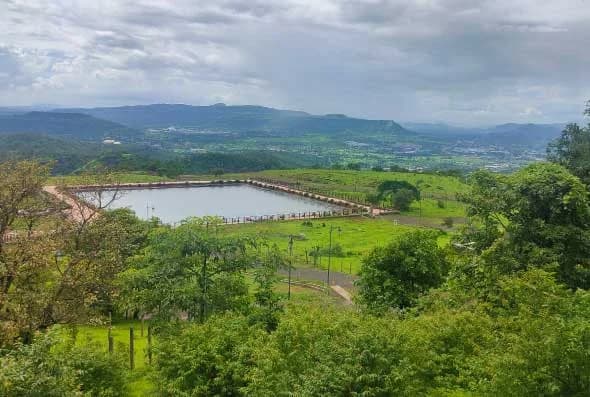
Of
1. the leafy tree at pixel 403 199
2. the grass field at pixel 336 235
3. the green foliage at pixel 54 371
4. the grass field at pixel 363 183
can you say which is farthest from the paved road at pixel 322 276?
the leafy tree at pixel 403 199

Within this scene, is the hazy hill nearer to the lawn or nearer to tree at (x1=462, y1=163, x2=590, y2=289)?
the lawn

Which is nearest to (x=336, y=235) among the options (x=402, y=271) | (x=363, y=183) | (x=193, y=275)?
(x=402, y=271)

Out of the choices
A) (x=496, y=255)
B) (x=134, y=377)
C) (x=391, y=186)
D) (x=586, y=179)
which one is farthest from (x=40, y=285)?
(x=391, y=186)

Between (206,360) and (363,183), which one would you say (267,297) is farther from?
(363,183)

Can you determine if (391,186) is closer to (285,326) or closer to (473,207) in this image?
(473,207)

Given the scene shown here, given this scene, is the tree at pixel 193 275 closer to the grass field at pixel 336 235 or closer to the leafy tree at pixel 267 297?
the leafy tree at pixel 267 297

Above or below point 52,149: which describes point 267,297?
above
